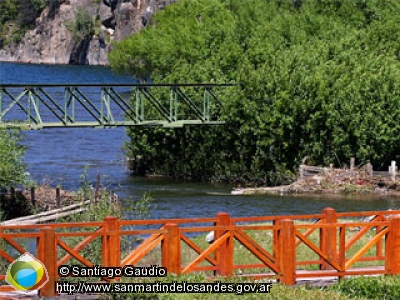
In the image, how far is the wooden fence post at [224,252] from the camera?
20547 mm

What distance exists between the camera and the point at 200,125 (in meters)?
58.6

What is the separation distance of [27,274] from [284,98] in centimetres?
3642

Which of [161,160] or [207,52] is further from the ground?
[207,52]

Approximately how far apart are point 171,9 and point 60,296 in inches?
2897

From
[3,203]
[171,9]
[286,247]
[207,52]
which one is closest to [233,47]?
[207,52]

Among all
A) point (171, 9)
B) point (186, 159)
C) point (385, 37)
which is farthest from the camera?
point (171, 9)

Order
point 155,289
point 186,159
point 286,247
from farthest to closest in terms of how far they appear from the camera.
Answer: point 186,159 → point 286,247 → point 155,289

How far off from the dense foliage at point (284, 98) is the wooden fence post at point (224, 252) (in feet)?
104

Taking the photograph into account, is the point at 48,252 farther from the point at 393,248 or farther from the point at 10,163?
the point at 10,163

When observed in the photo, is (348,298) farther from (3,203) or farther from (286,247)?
(3,203)

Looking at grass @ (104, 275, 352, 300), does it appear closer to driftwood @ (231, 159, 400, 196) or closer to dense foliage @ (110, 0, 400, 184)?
driftwood @ (231, 159, 400, 196)

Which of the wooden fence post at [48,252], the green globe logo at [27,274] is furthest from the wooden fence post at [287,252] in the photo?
the green globe logo at [27,274]

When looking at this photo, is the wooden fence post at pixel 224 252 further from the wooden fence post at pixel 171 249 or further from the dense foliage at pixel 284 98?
the dense foliage at pixel 284 98

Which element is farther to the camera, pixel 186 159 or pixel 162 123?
pixel 186 159
